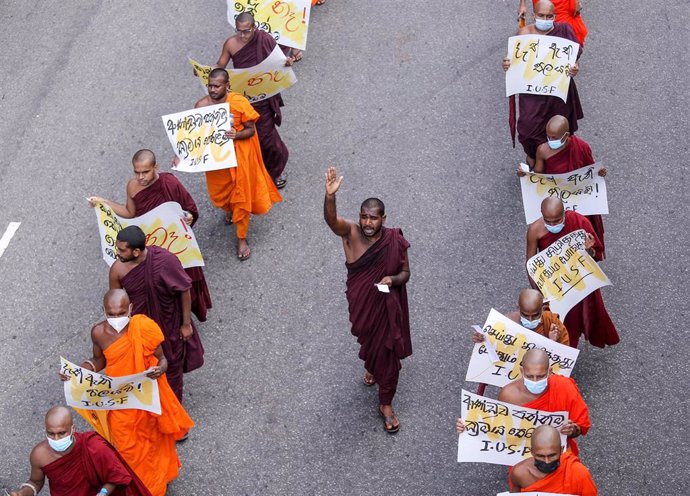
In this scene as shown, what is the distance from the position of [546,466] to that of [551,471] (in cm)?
7

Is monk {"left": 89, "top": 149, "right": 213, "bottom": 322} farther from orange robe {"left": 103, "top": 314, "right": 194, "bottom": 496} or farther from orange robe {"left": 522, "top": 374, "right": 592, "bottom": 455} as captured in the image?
orange robe {"left": 522, "top": 374, "right": 592, "bottom": 455}

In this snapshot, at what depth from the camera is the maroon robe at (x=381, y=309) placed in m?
9.20

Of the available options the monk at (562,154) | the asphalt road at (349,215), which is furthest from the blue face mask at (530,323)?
the monk at (562,154)

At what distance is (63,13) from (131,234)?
639 cm

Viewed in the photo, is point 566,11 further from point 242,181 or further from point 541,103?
point 242,181

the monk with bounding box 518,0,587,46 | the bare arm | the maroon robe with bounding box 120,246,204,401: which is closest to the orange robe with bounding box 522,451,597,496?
the bare arm


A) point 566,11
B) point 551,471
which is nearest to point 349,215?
point 566,11

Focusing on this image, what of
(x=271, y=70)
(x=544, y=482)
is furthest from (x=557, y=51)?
(x=544, y=482)

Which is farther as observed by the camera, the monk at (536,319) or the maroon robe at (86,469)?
the monk at (536,319)

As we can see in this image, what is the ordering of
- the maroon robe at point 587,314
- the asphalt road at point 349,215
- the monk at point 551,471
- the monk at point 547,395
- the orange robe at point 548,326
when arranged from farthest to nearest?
the maroon robe at point 587,314 → the asphalt road at point 349,215 → the orange robe at point 548,326 → the monk at point 547,395 → the monk at point 551,471

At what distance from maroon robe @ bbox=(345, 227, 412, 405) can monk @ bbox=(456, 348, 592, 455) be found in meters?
1.20

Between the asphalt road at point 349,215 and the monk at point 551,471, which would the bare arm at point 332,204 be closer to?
the asphalt road at point 349,215

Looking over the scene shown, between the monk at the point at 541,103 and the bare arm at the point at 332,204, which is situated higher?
the bare arm at the point at 332,204

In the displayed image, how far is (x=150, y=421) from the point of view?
9.14 m
